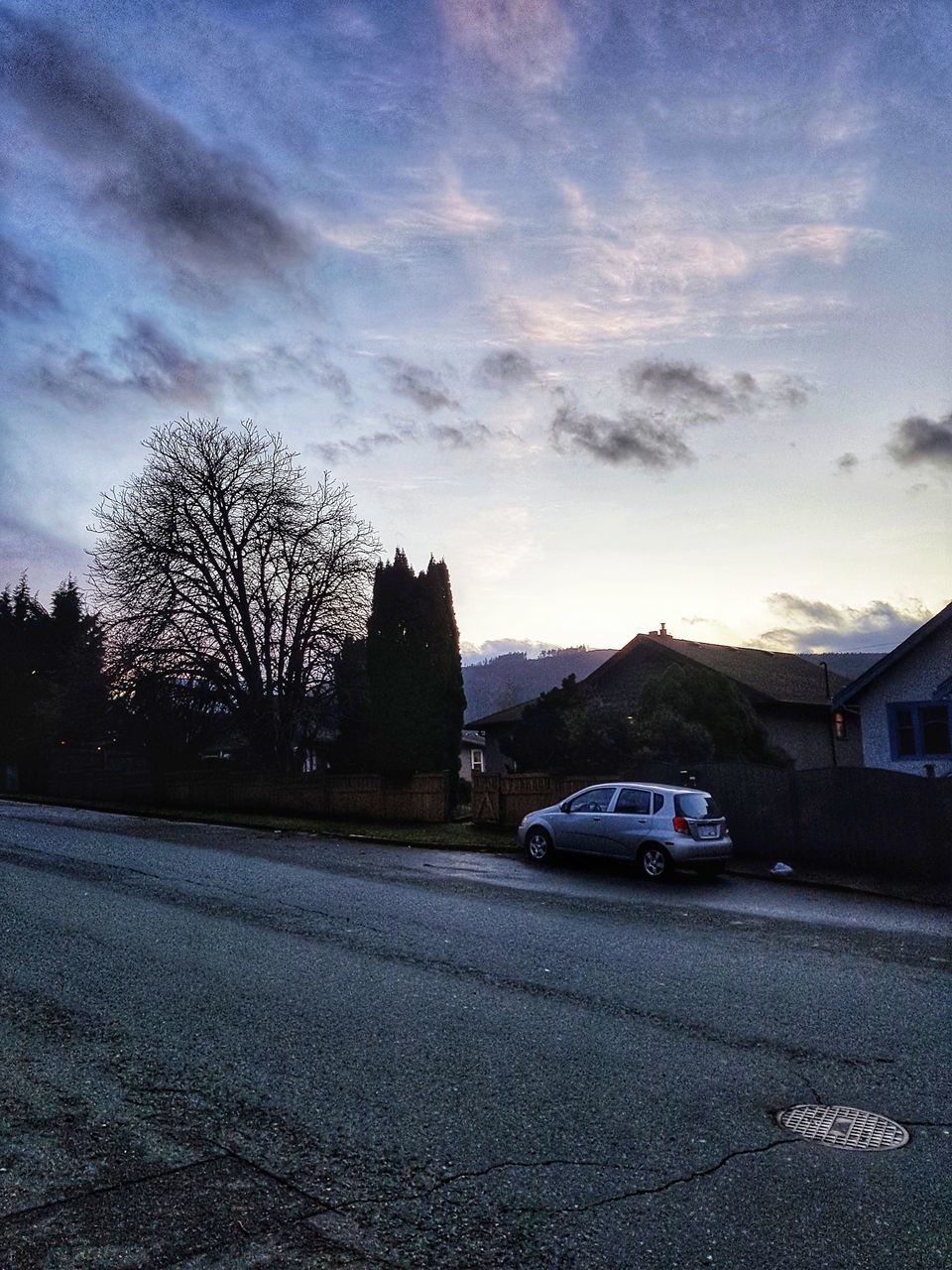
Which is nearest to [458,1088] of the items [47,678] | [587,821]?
[587,821]

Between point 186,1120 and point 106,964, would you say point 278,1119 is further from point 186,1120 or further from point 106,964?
point 106,964

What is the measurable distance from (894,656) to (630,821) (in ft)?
39.9

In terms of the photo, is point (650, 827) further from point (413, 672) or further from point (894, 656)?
point (413, 672)

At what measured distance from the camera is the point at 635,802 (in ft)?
57.0

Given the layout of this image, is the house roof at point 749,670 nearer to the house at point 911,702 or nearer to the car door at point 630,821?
the house at point 911,702

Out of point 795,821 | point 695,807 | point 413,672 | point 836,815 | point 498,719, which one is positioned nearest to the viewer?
point 695,807

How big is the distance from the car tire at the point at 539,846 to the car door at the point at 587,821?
1.24 feet

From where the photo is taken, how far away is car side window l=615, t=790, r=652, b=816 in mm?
17141

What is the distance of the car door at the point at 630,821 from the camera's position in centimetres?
1697

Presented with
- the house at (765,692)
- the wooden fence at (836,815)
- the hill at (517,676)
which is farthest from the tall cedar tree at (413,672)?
the hill at (517,676)

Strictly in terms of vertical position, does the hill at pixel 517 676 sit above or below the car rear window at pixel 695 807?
above

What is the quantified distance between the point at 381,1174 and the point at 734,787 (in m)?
16.4

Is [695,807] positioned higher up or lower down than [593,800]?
lower down

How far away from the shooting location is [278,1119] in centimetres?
560
